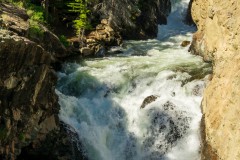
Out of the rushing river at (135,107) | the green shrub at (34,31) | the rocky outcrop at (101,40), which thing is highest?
the green shrub at (34,31)

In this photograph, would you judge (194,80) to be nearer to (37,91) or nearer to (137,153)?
(137,153)

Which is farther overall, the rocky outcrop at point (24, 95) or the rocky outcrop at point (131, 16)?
the rocky outcrop at point (131, 16)

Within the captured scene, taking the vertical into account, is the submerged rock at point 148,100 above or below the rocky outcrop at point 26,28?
below

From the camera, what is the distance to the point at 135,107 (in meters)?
23.4

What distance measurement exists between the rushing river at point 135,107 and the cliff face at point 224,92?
1.53m

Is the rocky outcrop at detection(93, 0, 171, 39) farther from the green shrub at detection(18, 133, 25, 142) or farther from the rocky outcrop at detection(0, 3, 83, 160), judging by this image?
the green shrub at detection(18, 133, 25, 142)

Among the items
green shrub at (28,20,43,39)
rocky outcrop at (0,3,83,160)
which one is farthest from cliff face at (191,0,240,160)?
green shrub at (28,20,43,39)

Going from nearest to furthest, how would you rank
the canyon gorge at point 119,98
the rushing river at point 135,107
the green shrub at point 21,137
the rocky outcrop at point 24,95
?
the rocky outcrop at point 24,95, the canyon gorge at point 119,98, the green shrub at point 21,137, the rushing river at point 135,107

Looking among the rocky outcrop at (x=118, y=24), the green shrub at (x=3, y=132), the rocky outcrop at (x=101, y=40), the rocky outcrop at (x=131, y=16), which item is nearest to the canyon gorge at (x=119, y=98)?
the green shrub at (x=3, y=132)

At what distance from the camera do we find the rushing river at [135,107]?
21000 mm

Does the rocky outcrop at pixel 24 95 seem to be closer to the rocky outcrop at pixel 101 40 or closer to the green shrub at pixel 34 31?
the green shrub at pixel 34 31

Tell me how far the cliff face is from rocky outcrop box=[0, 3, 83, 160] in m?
7.56

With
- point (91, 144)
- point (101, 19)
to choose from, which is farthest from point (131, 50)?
point (91, 144)

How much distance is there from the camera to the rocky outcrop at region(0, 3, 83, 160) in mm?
16219
